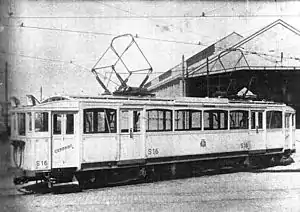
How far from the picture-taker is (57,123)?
815 cm

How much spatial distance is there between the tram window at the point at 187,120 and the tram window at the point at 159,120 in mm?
202

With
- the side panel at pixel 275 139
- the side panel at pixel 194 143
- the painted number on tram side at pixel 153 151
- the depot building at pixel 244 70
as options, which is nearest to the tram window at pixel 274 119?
the side panel at pixel 275 139

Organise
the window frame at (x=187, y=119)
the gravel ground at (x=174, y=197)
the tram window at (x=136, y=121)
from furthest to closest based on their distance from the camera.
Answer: the window frame at (x=187, y=119), the tram window at (x=136, y=121), the gravel ground at (x=174, y=197)

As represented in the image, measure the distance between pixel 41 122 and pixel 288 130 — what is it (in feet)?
24.3

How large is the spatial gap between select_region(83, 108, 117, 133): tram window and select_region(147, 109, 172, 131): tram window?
2.86 ft

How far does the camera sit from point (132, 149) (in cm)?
889

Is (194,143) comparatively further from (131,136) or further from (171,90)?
(131,136)

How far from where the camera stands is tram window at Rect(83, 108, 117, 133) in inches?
330

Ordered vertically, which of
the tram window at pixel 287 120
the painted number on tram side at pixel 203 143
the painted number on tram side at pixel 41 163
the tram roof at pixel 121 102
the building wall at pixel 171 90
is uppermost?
the building wall at pixel 171 90

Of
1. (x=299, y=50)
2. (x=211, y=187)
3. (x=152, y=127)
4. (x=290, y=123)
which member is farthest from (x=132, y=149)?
(x=290, y=123)

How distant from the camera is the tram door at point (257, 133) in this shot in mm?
11219

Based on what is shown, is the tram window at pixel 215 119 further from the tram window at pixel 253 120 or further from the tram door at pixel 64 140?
the tram door at pixel 64 140

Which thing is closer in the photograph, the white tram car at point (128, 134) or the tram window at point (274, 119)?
the white tram car at point (128, 134)

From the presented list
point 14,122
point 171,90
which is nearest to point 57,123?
point 14,122
